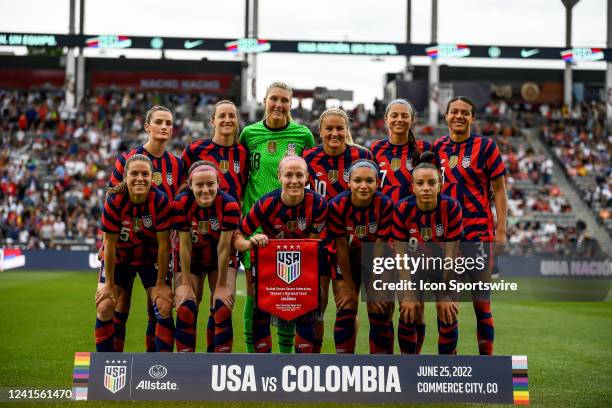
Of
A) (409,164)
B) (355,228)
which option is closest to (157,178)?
(355,228)

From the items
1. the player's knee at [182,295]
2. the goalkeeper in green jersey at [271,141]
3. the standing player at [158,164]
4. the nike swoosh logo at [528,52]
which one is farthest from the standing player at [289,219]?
the nike swoosh logo at [528,52]

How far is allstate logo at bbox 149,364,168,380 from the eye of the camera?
18.4 ft

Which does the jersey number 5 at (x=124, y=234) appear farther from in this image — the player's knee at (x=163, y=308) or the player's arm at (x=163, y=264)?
the player's knee at (x=163, y=308)

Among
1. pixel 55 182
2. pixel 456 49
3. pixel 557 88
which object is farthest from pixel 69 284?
pixel 557 88

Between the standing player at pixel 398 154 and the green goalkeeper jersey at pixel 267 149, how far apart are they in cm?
72

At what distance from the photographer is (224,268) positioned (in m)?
6.12

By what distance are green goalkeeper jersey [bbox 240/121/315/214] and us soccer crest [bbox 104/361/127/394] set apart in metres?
1.91

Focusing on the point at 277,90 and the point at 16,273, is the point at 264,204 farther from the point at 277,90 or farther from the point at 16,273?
the point at 16,273

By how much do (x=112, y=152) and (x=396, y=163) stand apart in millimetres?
24289

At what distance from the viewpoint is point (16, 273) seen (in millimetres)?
21828

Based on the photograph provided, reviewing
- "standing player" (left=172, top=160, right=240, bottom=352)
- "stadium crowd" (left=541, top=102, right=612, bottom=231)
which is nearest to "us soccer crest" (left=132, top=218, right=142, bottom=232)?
"standing player" (left=172, top=160, right=240, bottom=352)

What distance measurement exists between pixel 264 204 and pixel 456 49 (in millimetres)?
28636

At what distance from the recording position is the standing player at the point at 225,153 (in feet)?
22.1

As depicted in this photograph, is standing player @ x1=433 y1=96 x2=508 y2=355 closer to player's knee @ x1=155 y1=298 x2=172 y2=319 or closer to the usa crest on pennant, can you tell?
player's knee @ x1=155 y1=298 x2=172 y2=319
